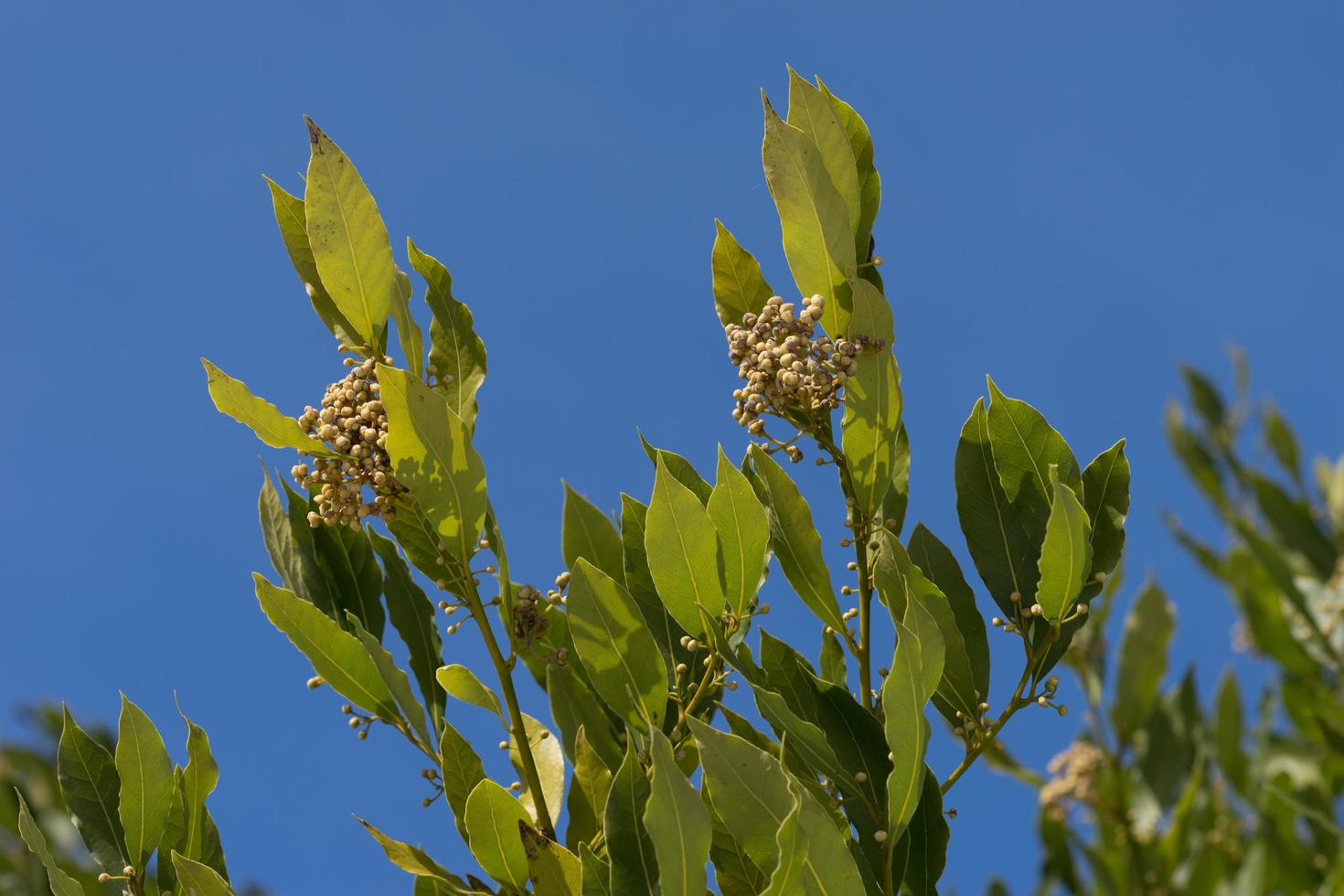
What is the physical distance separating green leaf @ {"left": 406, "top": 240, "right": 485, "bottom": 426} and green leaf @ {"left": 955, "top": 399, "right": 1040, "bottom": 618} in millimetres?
744

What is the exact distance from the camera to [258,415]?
197 cm

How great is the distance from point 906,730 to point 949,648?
0.28 meters

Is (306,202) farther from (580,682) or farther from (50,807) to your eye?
(50,807)

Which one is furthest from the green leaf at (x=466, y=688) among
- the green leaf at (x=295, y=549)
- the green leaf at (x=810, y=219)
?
the green leaf at (x=810, y=219)

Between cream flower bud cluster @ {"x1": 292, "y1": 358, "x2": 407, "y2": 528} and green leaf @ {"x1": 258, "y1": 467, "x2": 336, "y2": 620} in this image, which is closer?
cream flower bud cluster @ {"x1": 292, "y1": 358, "x2": 407, "y2": 528}

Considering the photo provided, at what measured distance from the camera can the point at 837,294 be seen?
6.60ft

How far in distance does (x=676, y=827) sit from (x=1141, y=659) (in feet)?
12.4

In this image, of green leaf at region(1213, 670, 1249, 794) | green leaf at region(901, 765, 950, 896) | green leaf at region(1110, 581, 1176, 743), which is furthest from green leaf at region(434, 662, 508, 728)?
green leaf at region(1213, 670, 1249, 794)

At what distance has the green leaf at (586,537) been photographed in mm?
2322

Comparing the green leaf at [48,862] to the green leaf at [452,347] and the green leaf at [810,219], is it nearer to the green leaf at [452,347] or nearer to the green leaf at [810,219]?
the green leaf at [452,347]

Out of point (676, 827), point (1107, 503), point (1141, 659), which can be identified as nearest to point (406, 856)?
point (676, 827)

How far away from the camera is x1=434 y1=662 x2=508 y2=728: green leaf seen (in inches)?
76.7

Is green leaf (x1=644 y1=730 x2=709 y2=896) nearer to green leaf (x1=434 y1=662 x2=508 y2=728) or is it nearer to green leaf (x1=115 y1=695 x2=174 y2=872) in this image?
green leaf (x1=434 y1=662 x2=508 y2=728)

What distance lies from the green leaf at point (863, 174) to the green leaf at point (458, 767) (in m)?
→ 0.93
